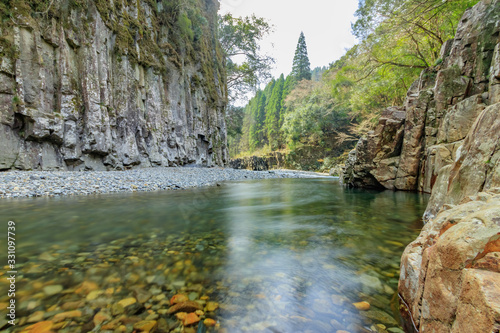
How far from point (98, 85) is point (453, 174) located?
13018mm

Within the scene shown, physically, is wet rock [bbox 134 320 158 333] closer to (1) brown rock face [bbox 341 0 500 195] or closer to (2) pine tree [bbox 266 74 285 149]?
(1) brown rock face [bbox 341 0 500 195]

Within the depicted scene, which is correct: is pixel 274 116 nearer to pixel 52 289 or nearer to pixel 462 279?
pixel 52 289

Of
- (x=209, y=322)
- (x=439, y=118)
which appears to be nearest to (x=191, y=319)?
(x=209, y=322)

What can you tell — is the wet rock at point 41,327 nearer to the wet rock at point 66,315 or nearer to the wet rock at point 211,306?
the wet rock at point 66,315

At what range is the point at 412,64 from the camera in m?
12.0

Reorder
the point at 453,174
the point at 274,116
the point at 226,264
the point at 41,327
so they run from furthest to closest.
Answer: the point at 274,116
the point at 453,174
the point at 226,264
the point at 41,327

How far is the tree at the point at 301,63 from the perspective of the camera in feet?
126

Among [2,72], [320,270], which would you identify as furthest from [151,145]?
[320,270]

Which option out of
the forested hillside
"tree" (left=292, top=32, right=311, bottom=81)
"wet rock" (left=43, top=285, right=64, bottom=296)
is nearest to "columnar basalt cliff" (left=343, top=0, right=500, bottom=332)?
the forested hillside

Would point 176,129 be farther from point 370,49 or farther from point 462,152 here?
point 462,152

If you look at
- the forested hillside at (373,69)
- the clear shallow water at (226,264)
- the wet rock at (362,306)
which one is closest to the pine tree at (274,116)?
the forested hillside at (373,69)

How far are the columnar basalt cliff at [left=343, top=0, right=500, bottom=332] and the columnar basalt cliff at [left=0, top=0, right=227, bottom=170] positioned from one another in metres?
11.3

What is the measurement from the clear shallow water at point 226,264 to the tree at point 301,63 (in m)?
38.5

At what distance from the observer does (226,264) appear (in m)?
2.30
